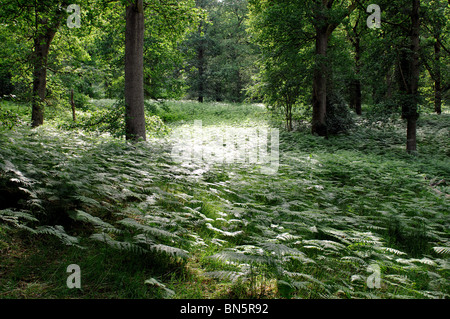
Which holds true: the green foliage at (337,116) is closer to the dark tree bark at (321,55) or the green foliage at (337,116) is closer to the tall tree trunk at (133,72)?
the dark tree bark at (321,55)

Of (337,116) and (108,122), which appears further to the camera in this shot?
(337,116)

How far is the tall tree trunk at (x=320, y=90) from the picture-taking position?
14.0 meters

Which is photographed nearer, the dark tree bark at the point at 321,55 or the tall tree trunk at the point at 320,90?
the dark tree bark at the point at 321,55

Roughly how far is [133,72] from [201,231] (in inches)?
284

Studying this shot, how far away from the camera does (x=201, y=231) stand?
11.9 feet

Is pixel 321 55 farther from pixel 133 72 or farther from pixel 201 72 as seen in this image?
pixel 201 72

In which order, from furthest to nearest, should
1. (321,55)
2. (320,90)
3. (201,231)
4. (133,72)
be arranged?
1. (320,90)
2. (321,55)
3. (133,72)
4. (201,231)

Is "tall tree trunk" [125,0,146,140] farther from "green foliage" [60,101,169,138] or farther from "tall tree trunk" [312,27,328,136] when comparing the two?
"tall tree trunk" [312,27,328,136]

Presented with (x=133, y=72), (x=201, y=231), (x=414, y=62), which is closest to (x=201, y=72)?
(x=414, y=62)

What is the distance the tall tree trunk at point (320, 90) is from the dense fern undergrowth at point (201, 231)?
25.7 feet

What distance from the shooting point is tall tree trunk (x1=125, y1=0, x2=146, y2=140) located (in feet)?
29.4

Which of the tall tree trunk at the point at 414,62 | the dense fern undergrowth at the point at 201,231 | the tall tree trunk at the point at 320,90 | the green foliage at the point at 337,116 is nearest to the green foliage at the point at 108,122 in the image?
the dense fern undergrowth at the point at 201,231
